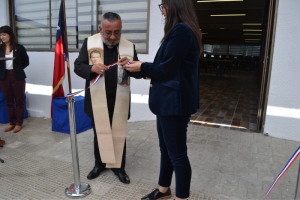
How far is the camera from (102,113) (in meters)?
2.39

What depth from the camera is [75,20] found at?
474cm

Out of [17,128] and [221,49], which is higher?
[221,49]

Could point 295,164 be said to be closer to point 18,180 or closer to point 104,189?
point 104,189

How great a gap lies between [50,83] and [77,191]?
315 centimetres

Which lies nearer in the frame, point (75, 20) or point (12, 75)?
point (12, 75)

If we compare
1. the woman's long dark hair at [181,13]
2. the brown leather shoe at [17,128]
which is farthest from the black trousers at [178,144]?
the brown leather shoe at [17,128]

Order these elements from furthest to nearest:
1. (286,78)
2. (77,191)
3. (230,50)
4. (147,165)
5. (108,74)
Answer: (230,50) < (286,78) < (147,165) < (108,74) < (77,191)

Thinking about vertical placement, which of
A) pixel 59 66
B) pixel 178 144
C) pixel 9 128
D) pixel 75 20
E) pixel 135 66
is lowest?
pixel 9 128

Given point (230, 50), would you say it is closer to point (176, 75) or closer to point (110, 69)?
point (110, 69)

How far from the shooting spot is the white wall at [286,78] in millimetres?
3453

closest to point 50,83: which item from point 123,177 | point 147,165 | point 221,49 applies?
point 147,165

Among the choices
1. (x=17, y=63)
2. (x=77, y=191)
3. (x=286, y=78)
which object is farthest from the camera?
(x=17, y=63)

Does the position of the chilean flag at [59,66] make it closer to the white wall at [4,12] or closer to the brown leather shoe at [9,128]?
the brown leather shoe at [9,128]

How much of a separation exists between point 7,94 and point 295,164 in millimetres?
4542
